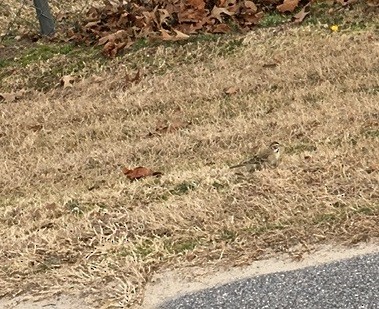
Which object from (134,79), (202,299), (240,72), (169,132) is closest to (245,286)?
(202,299)

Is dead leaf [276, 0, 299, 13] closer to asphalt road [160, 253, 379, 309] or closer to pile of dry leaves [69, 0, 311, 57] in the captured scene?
pile of dry leaves [69, 0, 311, 57]

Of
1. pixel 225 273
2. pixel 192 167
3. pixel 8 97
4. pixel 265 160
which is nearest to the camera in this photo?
pixel 225 273

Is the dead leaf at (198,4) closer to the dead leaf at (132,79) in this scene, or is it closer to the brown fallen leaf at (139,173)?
the dead leaf at (132,79)

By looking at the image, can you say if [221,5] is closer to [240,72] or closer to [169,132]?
[240,72]

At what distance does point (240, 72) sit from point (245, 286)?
5.87 m

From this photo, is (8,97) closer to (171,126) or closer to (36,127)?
(36,127)

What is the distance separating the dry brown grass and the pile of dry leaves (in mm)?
512

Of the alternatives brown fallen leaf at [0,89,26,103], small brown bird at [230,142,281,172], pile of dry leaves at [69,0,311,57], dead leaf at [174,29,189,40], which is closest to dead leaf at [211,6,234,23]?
pile of dry leaves at [69,0,311,57]

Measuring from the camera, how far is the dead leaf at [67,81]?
1002cm

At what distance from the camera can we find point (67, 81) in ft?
33.0

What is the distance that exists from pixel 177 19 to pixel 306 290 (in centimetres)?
803

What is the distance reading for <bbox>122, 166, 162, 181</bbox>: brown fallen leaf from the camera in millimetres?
6039

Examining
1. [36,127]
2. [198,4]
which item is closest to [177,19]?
[198,4]

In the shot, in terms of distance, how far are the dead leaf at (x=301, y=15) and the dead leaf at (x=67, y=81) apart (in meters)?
3.44
